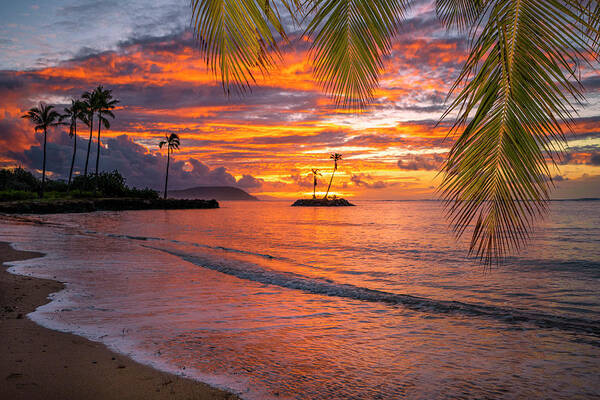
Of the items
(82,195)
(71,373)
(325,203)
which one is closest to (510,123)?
(71,373)

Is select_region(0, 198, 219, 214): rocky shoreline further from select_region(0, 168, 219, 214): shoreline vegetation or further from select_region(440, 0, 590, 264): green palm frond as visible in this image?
select_region(440, 0, 590, 264): green palm frond

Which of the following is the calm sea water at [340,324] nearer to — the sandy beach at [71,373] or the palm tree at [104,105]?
the sandy beach at [71,373]

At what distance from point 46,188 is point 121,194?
46.5ft

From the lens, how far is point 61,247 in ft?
55.8

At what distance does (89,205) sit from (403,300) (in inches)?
2403

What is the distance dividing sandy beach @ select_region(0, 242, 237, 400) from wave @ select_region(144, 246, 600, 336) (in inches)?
238

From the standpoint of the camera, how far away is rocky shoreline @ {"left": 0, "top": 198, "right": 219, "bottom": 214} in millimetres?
48594

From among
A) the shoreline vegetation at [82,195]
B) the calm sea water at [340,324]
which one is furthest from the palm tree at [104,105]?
the calm sea water at [340,324]

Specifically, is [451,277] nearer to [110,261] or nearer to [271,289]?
[271,289]

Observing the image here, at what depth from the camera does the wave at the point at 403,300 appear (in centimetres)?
789

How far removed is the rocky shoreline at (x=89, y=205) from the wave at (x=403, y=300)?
4543cm

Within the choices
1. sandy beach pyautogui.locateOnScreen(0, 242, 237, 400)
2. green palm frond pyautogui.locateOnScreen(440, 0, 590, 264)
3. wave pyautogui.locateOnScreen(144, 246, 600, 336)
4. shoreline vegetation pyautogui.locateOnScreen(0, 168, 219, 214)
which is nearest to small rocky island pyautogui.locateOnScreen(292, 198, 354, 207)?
shoreline vegetation pyautogui.locateOnScreen(0, 168, 219, 214)

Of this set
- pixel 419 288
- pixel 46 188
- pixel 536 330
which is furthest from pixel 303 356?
pixel 46 188

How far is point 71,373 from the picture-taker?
399cm
